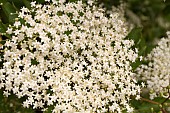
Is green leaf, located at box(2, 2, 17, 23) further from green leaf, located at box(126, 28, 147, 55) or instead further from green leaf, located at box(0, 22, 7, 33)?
green leaf, located at box(126, 28, 147, 55)

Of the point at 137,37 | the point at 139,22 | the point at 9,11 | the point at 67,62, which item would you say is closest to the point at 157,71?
the point at 137,37

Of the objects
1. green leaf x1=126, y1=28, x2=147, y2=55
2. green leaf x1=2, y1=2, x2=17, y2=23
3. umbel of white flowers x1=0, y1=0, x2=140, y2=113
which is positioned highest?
green leaf x1=126, y1=28, x2=147, y2=55

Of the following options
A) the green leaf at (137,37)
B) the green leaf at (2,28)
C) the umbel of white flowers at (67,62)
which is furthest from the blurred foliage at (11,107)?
the green leaf at (137,37)

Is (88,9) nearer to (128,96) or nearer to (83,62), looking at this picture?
(83,62)

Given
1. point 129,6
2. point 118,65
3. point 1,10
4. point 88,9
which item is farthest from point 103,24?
point 129,6

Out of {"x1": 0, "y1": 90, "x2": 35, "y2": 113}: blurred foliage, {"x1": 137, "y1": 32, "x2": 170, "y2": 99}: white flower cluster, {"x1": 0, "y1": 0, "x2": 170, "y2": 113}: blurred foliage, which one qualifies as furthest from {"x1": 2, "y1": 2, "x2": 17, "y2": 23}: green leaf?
{"x1": 137, "y1": 32, "x2": 170, "y2": 99}: white flower cluster

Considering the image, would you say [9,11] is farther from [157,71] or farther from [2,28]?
[157,71]

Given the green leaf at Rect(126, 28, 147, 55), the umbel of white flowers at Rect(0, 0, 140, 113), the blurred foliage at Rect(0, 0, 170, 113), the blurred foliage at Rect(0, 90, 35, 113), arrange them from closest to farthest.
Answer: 1. the umbel of white flowers at Rect(0, 0, 140, 113)
2. the blurred foliage at Rect(0, 0, 170, 113)
3. the green leaf at Rect(126, 28, 147, 55)
4. the blurred foliage at Rect(0, 90, 35, 113)
